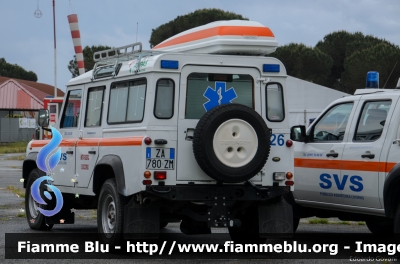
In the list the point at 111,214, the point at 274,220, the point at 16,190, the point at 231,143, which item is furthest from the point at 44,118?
the point at 16,190

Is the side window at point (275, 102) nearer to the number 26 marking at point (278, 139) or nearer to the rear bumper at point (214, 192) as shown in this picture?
the number 26 marking at point (278, 139)

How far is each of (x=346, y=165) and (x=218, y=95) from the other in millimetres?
1928

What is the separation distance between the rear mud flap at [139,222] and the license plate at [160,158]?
0.54 metres

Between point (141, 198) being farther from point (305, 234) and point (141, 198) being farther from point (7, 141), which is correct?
point (7, 141)

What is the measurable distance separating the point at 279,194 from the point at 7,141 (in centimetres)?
5033

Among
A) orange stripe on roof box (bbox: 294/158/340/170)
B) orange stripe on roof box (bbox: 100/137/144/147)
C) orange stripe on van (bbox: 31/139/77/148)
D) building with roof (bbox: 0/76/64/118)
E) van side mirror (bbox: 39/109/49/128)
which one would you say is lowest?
orange stripe on roof box (bbox: 294/158/340/170)

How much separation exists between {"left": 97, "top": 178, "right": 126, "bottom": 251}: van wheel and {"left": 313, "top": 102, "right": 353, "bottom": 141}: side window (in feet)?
9.52

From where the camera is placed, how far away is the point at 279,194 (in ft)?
30.0

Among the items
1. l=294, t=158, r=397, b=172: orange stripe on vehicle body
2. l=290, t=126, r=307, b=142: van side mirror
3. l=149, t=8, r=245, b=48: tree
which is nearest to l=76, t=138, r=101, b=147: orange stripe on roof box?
l=290, t=126, r=307, b=142: van side mirror

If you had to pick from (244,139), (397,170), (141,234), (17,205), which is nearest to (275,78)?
(244,139)

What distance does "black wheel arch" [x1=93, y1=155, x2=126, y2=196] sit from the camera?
903cm

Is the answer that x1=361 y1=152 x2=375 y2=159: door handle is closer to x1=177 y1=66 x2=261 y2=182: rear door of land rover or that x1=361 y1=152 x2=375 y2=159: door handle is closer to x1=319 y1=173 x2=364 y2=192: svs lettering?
x1=319 y1=173 x2=364 y2=192: svs lettering

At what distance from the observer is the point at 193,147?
8.66 m

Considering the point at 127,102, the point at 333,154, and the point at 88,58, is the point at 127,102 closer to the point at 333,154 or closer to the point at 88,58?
the point at 333,154
